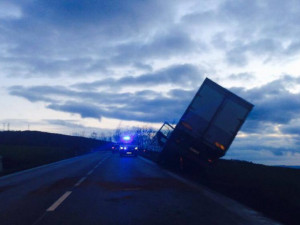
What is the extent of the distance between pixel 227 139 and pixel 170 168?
757 centimetres

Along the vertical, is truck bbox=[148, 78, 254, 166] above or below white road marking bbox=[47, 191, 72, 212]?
above

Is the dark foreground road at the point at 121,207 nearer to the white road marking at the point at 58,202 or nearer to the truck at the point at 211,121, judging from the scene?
the white road marking at the point at 58,202

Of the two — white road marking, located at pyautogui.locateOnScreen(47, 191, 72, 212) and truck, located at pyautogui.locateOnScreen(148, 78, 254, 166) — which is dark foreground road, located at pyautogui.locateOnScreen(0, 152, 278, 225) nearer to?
white road marking, located at pyautogui.locateOnScreen(47, 191, 72, 212)

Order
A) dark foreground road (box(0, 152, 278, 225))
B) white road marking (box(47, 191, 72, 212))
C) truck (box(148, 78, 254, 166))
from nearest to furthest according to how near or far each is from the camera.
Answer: dark foreground road (box(0, 152, 278, 225)) → white road marking (box(47, 191, 72, 212)) → truck (box(148, 78, 254, 166))

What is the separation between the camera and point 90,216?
7.52 meters

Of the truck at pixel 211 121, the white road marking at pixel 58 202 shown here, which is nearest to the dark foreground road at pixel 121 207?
the white road marking at pixel 58 202

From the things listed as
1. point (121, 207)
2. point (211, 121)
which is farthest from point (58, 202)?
point (211, 121)

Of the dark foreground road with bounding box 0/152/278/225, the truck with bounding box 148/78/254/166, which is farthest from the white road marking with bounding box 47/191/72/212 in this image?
the truck with bounding box 148/78/254/166

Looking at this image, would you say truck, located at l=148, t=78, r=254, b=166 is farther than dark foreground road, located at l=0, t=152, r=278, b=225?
Yes

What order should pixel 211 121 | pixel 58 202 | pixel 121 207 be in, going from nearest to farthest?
pixel 121 207 < pixel 58 202 < pixel 211 121

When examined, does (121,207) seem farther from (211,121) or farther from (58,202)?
(211,121)

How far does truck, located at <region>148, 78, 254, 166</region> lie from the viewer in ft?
50.6

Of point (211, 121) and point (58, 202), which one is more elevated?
point (211, 121)

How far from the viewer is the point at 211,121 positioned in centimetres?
1586
